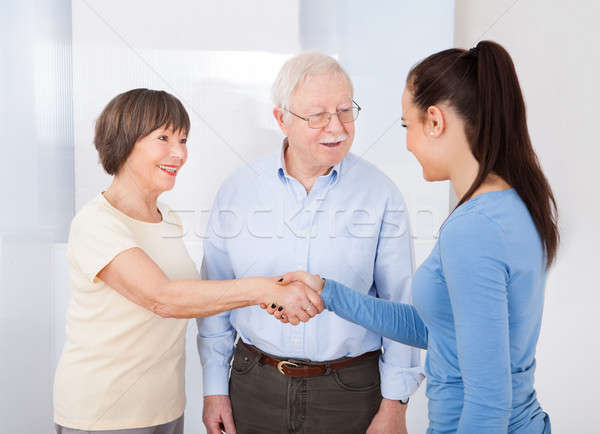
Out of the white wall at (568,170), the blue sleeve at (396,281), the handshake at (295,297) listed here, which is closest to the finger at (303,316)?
the handshake at (295,297)

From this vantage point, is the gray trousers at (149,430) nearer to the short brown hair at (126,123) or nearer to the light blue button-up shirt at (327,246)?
the light blue button-up shirt at (327,246)

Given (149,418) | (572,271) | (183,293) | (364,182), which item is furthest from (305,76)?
(572,271)

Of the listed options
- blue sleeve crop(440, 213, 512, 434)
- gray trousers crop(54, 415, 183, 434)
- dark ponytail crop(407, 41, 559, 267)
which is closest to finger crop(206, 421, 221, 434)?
gray trousers crop(54, 415, 183, 434)

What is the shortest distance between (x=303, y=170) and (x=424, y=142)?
48cm


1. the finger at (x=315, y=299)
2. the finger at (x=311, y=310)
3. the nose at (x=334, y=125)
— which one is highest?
the nose at (x=334, y=125)

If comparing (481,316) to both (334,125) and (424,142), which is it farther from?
(334,125)

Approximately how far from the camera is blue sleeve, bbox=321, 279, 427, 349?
117 cm

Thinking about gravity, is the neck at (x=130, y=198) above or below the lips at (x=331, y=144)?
below

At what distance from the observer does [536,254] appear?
33.2 inches

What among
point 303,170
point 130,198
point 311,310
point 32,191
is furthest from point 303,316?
point 32,191

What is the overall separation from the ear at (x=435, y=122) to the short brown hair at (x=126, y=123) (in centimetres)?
63

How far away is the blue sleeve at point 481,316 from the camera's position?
790 millimetres

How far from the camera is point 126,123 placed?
126 centimetres

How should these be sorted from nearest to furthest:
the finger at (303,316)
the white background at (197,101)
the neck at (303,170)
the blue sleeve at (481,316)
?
the blue sleeve at (481,316), the finger at (303,316), the neck at (303,170), the white background at (197,101)
